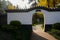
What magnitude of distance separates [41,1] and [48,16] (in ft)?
36.7

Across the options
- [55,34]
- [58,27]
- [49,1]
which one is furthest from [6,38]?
[49,1]

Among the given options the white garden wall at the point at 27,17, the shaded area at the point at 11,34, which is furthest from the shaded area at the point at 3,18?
the shaded area at the point at 11,34

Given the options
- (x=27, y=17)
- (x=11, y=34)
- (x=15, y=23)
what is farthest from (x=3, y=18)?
(x=11, y=34)

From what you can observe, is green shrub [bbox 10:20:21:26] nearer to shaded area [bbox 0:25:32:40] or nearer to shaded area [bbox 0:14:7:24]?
shaded area [bbox 0:14:7:24]

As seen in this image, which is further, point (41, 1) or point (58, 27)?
point (41, 1)

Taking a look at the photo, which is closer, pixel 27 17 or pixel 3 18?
pixel 3 18

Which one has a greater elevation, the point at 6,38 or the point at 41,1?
the point at 41,1

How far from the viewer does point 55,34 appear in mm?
21656

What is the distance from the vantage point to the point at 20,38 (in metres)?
16.9

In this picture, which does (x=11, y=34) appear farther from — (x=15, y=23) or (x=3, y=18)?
(x=3, y=18)

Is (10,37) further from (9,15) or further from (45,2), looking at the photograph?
(45,2)

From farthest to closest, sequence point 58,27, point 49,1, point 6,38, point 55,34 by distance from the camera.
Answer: point 49,1, point 58,27, point 55,34, point 6,38

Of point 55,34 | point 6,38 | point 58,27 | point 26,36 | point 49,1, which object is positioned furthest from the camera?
point 49,1

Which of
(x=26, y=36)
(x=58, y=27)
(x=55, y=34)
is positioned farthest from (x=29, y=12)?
(x=26, y=36)
